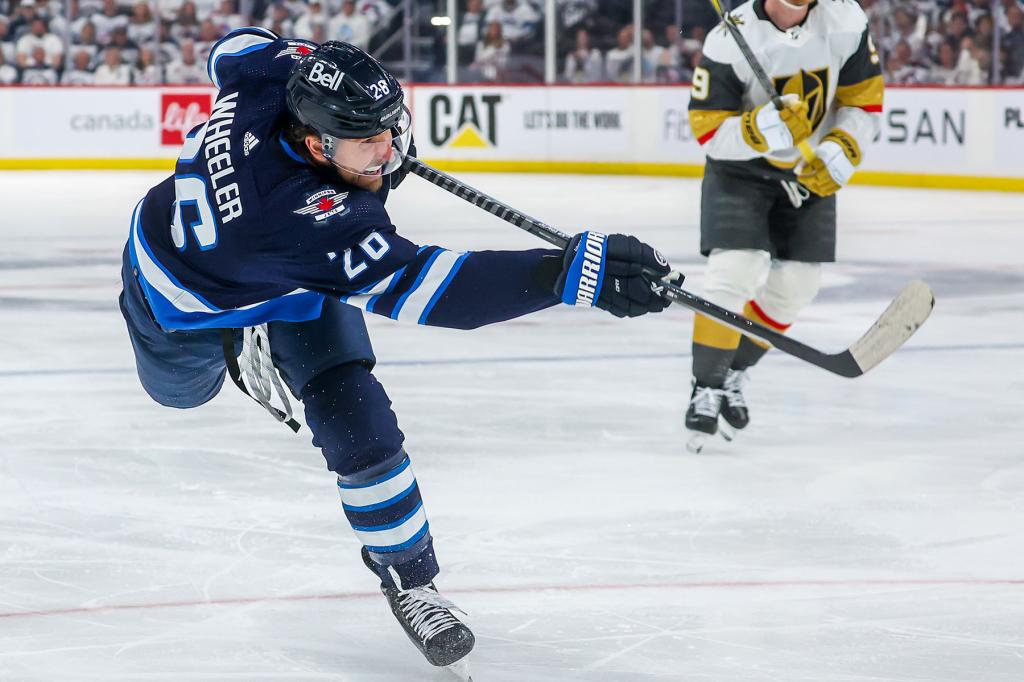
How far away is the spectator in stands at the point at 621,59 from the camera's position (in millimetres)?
12750

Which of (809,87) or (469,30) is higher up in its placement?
(809,87)

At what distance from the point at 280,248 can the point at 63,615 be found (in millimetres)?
833

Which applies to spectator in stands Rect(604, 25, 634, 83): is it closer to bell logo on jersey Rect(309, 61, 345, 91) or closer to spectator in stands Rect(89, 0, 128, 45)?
spectator in stands Rect(89, 0, 128, 45)

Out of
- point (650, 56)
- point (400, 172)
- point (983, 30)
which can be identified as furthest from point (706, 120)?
point (650, 56)

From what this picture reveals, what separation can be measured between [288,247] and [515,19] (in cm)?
1141

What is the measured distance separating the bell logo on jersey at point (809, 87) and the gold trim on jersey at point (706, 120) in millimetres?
140

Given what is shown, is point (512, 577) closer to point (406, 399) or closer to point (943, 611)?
point (943, 611)

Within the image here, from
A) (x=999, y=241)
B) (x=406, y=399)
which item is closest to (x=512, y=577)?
(x=406, y=399)

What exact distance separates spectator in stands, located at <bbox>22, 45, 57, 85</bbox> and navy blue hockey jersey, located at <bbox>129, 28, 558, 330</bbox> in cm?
1101

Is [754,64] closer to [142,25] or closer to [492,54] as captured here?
[492,54]

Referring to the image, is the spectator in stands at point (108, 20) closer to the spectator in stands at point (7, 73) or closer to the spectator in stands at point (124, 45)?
the spectator in stands at point (124, 45)

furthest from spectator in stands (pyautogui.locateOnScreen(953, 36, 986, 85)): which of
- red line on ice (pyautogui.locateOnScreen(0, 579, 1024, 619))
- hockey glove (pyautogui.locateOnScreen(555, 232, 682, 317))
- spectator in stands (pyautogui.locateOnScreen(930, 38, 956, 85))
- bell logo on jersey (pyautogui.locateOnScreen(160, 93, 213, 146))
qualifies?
hockey glove (pyautogui.locateOnScreen(555, 232, 682, 317))

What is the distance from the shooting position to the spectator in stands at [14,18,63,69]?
12.8 metres

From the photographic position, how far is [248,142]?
2.16 m
